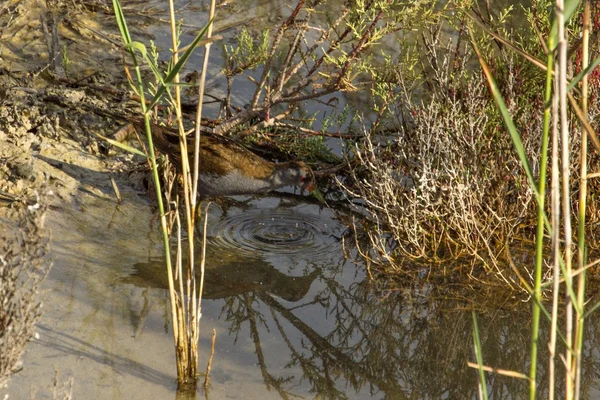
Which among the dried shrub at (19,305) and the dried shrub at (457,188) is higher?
the dried shrub at (19,305)

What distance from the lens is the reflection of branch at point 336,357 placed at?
3441 millimetres

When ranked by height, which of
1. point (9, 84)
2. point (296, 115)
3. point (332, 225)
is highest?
point (9, 84)

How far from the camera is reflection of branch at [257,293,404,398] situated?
344 centimetres

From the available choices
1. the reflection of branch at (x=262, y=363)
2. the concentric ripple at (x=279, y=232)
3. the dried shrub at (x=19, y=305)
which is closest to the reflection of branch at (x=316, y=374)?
the reflection of branch at (x=262, y=363)

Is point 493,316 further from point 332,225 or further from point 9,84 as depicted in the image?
point 9,84

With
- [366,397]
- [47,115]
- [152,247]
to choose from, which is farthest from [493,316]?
[47,115]

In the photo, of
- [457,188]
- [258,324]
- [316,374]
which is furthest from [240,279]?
[457,188]

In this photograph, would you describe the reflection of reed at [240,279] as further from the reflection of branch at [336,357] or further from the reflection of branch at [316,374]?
the reflection of branch at [316,374]

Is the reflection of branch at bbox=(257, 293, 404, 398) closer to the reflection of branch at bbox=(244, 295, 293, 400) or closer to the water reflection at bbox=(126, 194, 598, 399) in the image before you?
the water reflection at bbox=(126, 194, 598, 399)

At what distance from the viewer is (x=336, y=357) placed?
3.63m

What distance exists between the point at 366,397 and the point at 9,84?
3.39 m

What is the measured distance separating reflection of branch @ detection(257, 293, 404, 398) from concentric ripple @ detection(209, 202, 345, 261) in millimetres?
726

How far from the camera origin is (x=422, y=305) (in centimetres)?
416

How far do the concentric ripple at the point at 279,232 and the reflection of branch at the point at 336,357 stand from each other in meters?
0.73
